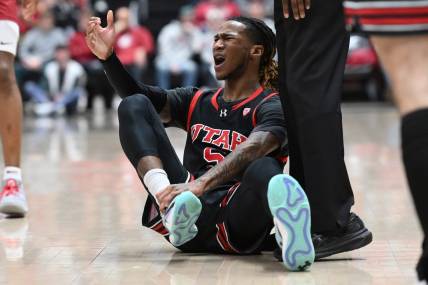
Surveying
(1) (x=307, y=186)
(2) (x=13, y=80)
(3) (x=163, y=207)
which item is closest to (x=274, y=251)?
(1) (x=307, y=186)

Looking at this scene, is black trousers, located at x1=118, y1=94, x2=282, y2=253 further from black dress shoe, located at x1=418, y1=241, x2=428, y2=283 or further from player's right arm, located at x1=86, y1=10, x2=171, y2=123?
black dress shoe, located at x1=418, y1=241, x2=428, y2=283

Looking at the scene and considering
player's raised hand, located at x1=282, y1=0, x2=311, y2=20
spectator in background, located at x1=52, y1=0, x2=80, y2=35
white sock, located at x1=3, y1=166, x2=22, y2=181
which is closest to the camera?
player's raised hand, located at x1=282, y1=0, x2=311, y2=20

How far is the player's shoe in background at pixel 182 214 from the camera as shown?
3367 mm

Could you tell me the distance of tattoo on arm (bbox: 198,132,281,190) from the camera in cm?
360

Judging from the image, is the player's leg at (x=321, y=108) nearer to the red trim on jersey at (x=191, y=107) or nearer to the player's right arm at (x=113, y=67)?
the red trim on jersey at (x=191, y=107)

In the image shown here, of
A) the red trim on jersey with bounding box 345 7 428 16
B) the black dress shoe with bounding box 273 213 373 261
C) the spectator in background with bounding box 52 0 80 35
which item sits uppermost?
the red trim on jersey with bounding box 345 7 428 16

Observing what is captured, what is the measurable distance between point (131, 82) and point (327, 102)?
88cm

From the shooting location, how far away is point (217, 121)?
396cm

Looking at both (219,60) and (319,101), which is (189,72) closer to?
(219,60)

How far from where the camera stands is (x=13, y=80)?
16.6ft

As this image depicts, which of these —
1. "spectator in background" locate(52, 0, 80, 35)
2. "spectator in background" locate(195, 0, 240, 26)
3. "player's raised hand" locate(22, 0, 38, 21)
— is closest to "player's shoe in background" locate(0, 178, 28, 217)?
"player's raised hand" locate(22, 0, 38, 21)

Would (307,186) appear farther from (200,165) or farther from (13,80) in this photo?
(13,80)

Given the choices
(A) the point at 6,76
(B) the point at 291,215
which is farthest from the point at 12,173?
(B) the point at 291,215

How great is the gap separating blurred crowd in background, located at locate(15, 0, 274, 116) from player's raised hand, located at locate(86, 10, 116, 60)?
10045 mm
